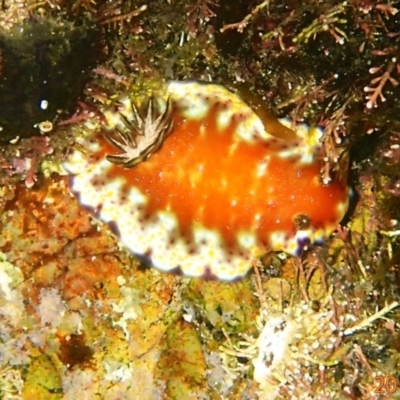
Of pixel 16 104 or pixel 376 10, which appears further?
pixel 16 104

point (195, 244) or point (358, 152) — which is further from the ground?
point (358, 152)

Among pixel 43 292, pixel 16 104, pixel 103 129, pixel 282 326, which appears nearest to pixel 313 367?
pixel 282 326

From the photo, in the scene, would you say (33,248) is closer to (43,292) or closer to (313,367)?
(43,292)

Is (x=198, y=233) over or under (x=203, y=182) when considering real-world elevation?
under

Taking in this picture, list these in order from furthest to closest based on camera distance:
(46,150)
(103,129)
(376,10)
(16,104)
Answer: (103,129) < (46,150) < (16,104) < (376,10)
